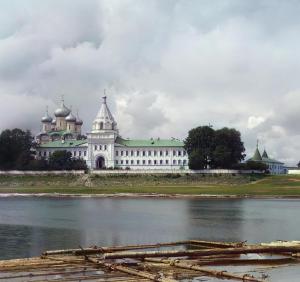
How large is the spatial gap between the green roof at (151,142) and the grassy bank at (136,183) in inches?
1375

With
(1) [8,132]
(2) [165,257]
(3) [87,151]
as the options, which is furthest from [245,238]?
(3) [87,151]

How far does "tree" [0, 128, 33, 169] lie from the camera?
511ft

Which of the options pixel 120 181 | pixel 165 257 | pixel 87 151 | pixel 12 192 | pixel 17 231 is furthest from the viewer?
pixel 87 151

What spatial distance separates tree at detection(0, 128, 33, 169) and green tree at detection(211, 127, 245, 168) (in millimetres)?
48586

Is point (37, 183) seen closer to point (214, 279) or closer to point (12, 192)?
point (12, 192)

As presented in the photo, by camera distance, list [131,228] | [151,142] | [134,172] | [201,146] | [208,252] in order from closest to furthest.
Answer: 1. [208,252]
2. [131,228]
3. [201,146]
4. [134,172]
5. [151,142]

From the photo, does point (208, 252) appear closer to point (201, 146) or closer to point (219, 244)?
point (219, 244)

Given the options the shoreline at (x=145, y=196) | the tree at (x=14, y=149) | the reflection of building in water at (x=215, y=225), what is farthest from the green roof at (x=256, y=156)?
the reflection of building in water at (x=215, y=225)

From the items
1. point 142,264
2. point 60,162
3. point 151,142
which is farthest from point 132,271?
point 151,142

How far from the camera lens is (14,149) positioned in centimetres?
15938

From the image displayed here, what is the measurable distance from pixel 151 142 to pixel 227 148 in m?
42.7

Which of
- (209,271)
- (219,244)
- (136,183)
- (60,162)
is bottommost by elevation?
(209,271)

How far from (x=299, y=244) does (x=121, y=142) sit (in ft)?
493

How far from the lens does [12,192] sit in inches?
4852
